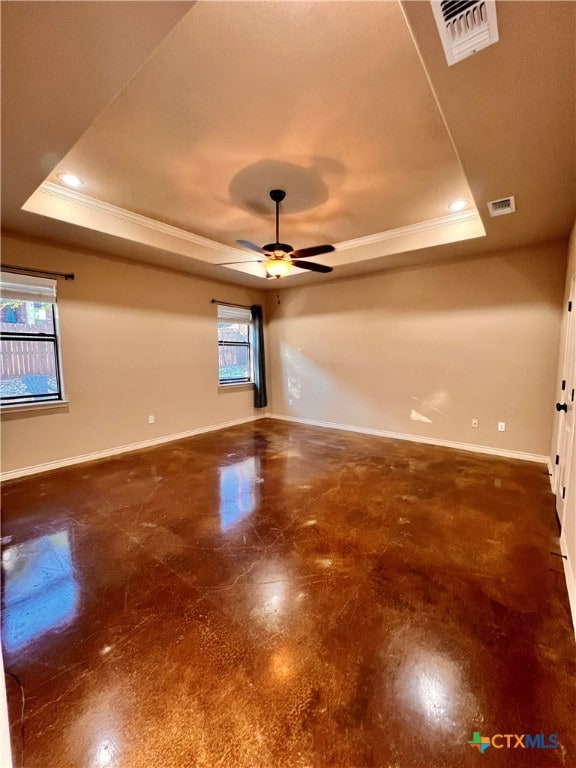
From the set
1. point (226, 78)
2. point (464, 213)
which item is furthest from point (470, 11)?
point (464, 213)

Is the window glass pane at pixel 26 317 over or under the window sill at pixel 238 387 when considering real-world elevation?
over

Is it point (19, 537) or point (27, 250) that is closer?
point (19, 537)

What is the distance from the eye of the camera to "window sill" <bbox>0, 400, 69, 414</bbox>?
3447mm

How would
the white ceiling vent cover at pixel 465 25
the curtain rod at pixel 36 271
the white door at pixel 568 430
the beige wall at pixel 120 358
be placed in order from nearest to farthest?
the white ceiling vent cover at pixel 465 25 → the white door at pixel 568 430 → the curtain rod at pixel 36 271 → the beige wall at pixel 120 358

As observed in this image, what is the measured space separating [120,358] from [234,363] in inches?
84.9

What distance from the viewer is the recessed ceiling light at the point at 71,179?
9.14 ft

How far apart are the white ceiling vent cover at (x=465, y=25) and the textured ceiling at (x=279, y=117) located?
0.03 meters

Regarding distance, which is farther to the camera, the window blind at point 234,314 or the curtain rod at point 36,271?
the window blind at point 234,314

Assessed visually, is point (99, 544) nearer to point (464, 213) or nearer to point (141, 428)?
point (141, 428)

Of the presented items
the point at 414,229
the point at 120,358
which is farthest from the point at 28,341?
the point at 414,229

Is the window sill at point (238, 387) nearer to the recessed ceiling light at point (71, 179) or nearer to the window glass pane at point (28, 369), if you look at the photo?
the window glass pane at point (28, 369)

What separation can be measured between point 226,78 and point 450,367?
402 cm

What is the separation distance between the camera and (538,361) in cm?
386

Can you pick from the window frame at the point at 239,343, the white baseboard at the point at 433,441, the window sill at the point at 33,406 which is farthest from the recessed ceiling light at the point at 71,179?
the white baseboard at the point at 433,441
